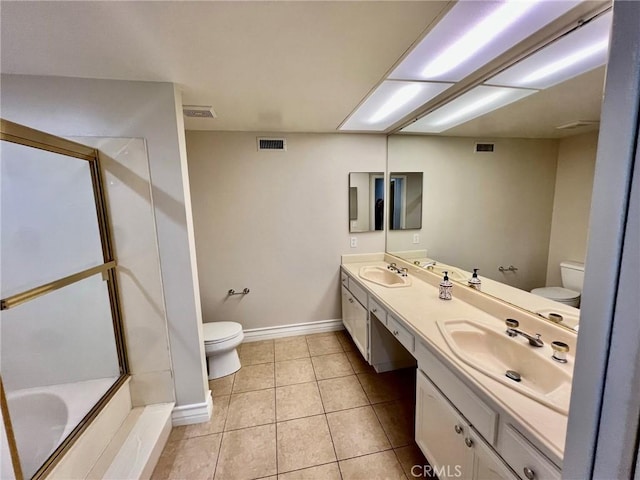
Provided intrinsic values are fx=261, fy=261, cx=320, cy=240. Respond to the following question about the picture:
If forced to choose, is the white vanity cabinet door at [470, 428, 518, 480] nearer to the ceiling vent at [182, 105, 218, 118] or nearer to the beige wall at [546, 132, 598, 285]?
the beige wall at [546, 132, 598, 285]

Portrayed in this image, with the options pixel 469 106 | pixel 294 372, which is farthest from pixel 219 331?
pixel 469 106

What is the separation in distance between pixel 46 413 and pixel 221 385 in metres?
1.08

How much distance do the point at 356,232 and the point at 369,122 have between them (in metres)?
1.16

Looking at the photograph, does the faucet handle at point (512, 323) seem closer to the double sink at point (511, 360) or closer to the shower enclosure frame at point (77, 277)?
the double sink at point (511, 360)

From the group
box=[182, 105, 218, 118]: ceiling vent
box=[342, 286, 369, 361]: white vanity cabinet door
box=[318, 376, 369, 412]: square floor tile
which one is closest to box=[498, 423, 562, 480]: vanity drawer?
box=[318, 376, 369, 412]: square floor tile

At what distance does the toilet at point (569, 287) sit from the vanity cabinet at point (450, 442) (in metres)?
0.77

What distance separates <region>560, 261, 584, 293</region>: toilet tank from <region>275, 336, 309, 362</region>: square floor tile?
2.14 metres

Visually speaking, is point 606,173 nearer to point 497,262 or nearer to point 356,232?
point 497,262

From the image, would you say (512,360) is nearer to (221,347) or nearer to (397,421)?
(397,421)

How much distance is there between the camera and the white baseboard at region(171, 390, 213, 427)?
73.0 inches

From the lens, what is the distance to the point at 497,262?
5.49 ft

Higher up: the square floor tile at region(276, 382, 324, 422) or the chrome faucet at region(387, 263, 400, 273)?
the chrome faucet at region(387, 263, 400, 273)

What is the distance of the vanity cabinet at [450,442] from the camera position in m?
0.99

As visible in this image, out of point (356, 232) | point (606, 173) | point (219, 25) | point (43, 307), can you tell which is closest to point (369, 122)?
point (356, 232)
